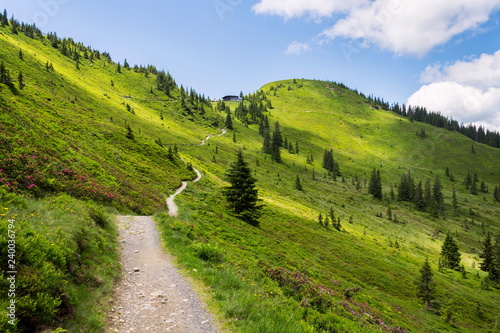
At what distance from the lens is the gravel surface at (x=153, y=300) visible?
717cm

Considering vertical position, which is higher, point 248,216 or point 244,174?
point 244,174

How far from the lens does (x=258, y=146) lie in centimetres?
18612

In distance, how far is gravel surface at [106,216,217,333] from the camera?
7.17 metres

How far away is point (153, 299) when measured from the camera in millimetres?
8703

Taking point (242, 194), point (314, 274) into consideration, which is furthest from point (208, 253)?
point (242, 194)

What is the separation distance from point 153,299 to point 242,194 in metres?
28.2

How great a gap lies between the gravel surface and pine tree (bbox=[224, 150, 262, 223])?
23.0 metres

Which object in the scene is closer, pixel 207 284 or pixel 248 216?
pixel 207 284

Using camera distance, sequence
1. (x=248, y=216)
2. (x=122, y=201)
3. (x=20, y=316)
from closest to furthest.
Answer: (x=20, y=316)
(x=122, y=201)
(x=248, y=216)

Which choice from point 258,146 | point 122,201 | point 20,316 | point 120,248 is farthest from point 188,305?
point 258,146

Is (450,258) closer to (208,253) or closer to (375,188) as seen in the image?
(208,253)

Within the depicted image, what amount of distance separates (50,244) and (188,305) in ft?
16.5

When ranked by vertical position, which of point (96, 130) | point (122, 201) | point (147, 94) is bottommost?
point (122, 201)

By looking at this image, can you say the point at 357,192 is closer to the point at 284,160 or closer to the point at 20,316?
the point at 284,160
